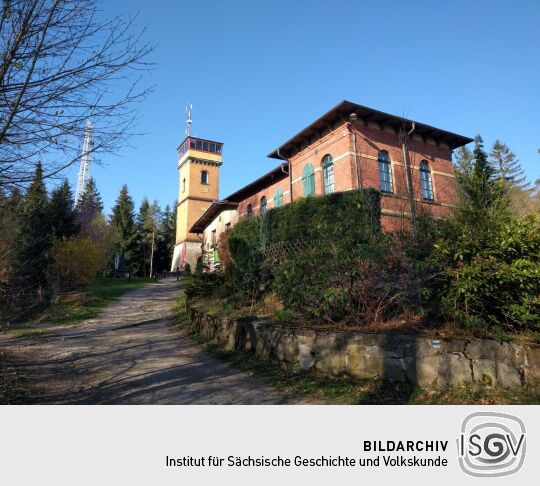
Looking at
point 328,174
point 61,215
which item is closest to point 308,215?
point 328,174

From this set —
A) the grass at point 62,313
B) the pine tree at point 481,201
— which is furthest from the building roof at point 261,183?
the grass at point 62,313

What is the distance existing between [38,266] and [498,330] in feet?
69.3

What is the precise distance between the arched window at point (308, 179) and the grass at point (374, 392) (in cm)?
1344

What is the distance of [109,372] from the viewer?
A: 6.65 m

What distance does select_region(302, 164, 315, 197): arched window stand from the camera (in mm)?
18672

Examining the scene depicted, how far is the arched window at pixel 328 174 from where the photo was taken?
1773cm

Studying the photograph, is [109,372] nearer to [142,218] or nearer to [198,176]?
[198,176]

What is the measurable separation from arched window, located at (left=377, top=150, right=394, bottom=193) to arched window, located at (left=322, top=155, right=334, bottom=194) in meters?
2.33

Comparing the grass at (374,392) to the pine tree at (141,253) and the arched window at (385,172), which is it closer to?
the arched window at (385,172)

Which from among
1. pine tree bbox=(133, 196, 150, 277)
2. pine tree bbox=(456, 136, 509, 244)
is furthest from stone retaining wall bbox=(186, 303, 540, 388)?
pine tree bbox=(133, 196, 150, 277)

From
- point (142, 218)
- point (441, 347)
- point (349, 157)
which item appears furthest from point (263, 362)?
point (142, 218)

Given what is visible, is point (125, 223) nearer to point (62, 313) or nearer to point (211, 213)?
point (211, 213)

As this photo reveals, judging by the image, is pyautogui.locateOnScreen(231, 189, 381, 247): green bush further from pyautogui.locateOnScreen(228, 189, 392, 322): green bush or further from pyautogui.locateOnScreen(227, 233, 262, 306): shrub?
pyautogui.locateOnScreen(228, 189, 392, 322): green bush
